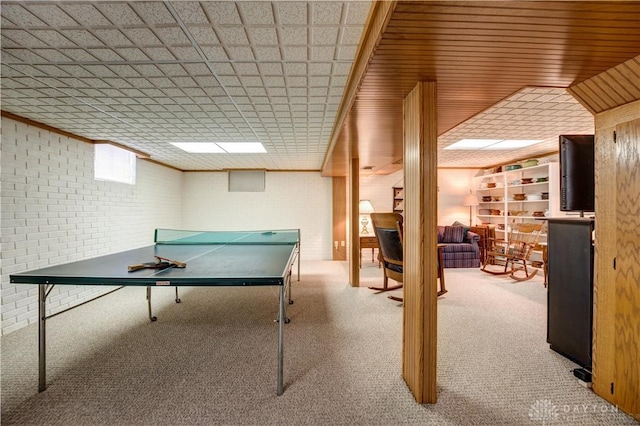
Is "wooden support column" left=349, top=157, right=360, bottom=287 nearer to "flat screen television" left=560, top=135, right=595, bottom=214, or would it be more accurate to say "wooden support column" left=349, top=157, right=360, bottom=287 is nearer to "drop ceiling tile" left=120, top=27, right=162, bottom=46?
"flat screen television" left=560, top=135, right=595, bottom=214

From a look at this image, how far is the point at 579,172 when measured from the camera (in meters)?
2.17

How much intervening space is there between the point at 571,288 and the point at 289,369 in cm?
237

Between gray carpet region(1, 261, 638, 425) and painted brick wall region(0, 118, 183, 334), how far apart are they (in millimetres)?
341

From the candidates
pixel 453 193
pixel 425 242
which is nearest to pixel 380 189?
pixel 453 193

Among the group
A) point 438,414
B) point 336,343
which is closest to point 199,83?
point 336,343

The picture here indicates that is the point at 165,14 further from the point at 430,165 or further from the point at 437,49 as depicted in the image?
the point at 430,165

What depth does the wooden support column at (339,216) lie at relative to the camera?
6.94 m

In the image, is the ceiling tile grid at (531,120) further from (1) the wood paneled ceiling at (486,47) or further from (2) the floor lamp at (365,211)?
(2) the floor lamp at (365,211)

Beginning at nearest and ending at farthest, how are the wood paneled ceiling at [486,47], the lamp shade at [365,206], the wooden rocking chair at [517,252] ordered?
the wood paneled ceiling at [486,47]
the wooden rocking chair at [517,252]
the lamp shade at [365,206]

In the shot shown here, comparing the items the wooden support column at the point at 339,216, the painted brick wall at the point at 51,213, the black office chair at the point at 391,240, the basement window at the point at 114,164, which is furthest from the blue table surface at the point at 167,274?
the wooden support column at the point at 339,216

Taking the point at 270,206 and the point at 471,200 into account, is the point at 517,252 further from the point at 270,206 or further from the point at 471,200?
the point at 270,206

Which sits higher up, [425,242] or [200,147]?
[200,147]

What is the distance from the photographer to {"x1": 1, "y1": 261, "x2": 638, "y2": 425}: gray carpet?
1688 millimetres

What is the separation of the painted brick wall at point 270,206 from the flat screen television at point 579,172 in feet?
17.0
